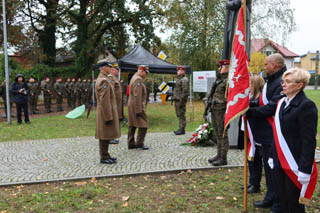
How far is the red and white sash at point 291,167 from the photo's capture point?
2736 mm

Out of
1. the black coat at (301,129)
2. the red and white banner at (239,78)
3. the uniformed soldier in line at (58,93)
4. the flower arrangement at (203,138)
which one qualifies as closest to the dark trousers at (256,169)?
the red and white banner at (239,78)

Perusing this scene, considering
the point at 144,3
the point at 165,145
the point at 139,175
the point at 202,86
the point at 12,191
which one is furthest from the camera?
the point at 144,3

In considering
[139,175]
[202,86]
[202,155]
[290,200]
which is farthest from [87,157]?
[202,86]

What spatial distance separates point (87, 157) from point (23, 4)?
769 inches

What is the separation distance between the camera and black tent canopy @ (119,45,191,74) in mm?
11289

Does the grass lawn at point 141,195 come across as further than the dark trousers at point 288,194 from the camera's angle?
Yes

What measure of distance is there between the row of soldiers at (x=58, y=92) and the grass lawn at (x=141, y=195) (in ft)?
43.4

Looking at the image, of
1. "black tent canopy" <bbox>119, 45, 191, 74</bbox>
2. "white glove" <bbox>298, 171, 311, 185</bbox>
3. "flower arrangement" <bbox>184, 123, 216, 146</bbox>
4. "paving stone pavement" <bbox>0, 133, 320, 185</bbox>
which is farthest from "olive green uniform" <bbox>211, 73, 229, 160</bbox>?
"black tent canopy" <bbox>119, 45, 191, 74</bbox>

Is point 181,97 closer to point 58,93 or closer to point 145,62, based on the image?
point 145,62

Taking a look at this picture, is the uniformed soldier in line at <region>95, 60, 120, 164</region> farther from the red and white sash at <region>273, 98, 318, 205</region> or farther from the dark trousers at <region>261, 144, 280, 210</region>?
the red and white sash at <region>273, 98, 318, 205</region>

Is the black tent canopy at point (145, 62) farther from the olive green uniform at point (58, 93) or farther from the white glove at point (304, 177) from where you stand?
the white glove at point (304, 177)

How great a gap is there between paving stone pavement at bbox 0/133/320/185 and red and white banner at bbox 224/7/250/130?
7.94ft

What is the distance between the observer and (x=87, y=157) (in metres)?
6.98

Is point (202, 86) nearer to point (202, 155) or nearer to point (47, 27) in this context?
point (202, 155)
